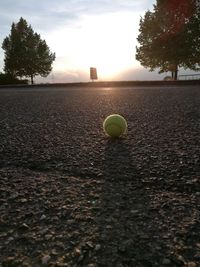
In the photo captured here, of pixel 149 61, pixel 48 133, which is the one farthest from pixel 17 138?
pixel 149 61

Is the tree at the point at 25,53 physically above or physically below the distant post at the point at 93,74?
above

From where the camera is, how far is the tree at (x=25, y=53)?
151ft

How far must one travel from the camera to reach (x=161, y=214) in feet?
6.42

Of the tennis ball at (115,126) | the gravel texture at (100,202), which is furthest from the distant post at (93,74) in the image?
the gravel texture at (100,202)

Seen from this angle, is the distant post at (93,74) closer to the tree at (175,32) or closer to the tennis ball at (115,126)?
the tree at (175,32)

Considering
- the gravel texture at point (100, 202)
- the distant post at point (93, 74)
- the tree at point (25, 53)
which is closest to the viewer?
the gravel texture at point (100, 202)

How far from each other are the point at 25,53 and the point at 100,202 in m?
46.0

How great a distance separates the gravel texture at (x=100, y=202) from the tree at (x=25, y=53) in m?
43.7

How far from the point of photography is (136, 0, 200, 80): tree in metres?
33.5

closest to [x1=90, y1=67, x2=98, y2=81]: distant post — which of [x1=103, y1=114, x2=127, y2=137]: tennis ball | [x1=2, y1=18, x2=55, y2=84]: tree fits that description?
[x1=2, y1=18, x2=55, y2=84]: tree

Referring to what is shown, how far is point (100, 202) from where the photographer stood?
6.98ft

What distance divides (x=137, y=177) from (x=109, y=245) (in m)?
1.03

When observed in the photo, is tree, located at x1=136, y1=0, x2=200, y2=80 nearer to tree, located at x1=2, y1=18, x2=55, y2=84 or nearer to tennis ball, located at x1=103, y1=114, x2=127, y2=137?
tree, located at x1=2, y1=18, x2=55, y2=84

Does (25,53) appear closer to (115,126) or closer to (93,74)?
(93,74)
